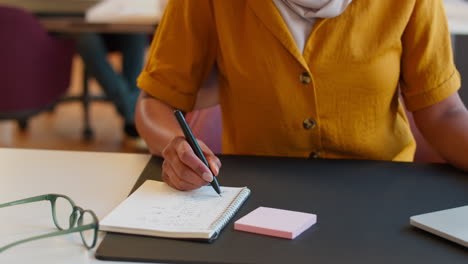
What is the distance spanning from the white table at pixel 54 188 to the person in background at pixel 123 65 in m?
2.01

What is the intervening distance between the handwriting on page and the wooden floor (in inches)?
109

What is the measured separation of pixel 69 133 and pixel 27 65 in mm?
1131

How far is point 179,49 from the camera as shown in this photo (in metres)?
1.31

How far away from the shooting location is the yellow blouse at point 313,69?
49.4 inches

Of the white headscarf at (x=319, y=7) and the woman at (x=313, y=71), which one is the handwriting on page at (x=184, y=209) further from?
the white headscarf at (x=319, y=7)

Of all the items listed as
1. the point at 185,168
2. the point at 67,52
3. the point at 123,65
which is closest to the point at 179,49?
the point at 185,168

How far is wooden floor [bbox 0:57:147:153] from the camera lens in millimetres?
3820

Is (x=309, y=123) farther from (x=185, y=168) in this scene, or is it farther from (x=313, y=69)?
(x=185, y=168)

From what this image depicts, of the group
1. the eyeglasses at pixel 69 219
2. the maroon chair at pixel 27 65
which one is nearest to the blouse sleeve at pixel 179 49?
the eyeglasses at pixel 69 219

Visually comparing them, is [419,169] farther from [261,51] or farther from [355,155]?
[261,51]

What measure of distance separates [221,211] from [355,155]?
0.50 meters

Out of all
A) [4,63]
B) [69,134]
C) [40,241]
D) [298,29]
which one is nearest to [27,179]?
[40,241]

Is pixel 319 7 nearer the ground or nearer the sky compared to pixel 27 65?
nearer the sky

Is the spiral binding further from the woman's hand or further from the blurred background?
A: the blurred background
